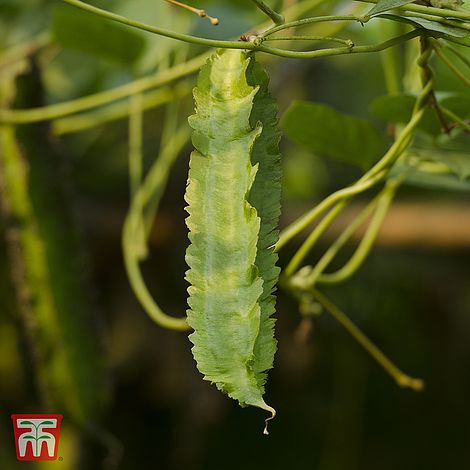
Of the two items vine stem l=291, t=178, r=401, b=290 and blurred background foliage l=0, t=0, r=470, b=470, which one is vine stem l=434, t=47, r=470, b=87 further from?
blurred background foliage l=0, t=0, r=470, b=470

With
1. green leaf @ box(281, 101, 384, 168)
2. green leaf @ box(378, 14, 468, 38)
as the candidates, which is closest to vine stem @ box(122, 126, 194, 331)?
green leaf @ box(281, 101, 384, 168)

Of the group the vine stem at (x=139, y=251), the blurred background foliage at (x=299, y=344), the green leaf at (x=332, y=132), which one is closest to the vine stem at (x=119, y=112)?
the vine stem at (x=139, y=251)

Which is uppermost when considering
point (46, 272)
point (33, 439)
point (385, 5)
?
point (385, 5)

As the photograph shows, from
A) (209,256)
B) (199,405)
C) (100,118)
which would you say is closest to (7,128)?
(100,118)

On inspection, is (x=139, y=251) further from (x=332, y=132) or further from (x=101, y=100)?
(x=332, y=132)

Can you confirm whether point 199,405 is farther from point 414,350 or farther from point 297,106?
point 297,106

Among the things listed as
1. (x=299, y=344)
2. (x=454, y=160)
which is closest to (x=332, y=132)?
(x=454, y=160)
